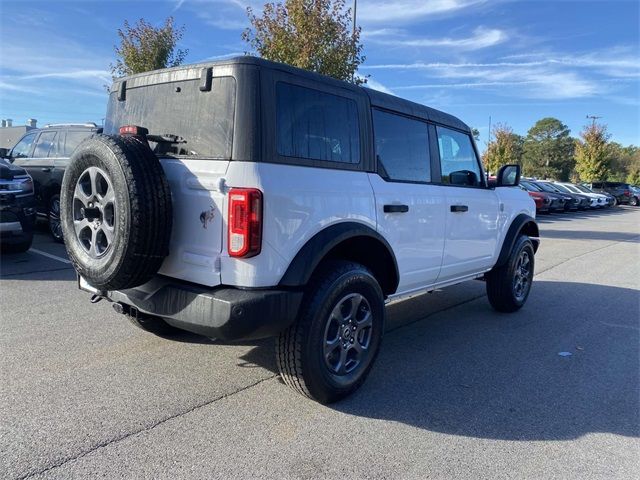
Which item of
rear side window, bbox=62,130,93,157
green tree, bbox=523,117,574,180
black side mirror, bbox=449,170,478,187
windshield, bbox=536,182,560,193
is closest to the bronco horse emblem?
black side mirror, bbox=449,170,478,187

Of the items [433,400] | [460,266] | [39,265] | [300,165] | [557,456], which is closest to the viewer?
[557,456]

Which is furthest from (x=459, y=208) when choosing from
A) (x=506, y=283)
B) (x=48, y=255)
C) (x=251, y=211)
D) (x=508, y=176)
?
(x=48, y=255)

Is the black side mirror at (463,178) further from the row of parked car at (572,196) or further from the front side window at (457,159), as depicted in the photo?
the row of parked car at (572,196)

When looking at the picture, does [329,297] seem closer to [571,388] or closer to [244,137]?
[244,137]

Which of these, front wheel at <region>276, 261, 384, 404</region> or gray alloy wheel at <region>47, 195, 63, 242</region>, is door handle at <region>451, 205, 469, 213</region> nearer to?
front wheel at <region>276, 261, 384, 404</region>

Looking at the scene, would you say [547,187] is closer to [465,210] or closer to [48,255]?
[465,210]

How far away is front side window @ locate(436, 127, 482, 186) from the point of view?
468 cm

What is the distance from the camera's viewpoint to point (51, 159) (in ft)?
30.0

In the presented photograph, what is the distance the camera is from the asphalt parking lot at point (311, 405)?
270cm

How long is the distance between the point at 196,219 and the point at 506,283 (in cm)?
392

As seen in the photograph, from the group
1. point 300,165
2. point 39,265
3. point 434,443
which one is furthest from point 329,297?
point 39,265

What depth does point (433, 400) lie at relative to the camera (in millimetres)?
3500

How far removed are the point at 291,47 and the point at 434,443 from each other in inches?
424

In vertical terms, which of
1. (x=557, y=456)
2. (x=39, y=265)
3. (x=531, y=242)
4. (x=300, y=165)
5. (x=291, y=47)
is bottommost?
(x=557, y=456)
